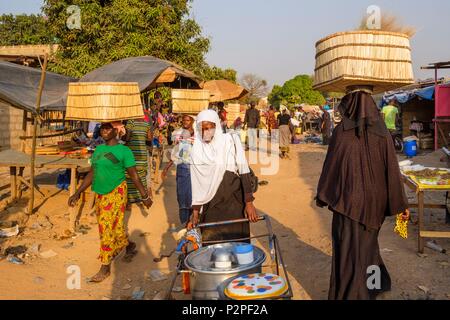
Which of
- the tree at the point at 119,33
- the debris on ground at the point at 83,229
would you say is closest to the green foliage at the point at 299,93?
the tree at the point at 119,33

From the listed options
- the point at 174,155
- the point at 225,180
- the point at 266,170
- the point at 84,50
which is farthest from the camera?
the point at 84,50

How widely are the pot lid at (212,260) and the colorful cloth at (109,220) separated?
6.60 ft

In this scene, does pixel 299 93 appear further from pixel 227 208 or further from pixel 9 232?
pixel 227 208

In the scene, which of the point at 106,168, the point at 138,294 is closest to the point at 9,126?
the point at 106,168

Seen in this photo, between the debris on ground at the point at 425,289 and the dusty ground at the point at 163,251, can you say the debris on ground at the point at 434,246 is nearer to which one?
the dusty ground at the point at 163,251

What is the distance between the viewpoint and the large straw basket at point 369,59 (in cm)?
336

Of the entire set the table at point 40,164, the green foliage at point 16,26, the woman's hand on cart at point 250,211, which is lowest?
the woman's hand on cart at point 250,211

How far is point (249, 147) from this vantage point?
57.6ft

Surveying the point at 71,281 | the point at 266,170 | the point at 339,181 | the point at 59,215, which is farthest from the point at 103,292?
the point at 266,170

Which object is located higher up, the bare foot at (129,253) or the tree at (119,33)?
the tree at (119,33)

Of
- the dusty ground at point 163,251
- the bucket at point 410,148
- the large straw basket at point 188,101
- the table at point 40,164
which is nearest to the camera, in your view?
the dusty ground at point 163,251

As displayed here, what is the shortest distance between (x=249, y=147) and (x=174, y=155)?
11.6 metres

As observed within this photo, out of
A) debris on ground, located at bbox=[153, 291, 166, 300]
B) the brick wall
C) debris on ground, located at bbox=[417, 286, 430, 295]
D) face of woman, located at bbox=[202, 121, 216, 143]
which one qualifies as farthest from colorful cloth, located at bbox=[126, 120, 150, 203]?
the brick wall

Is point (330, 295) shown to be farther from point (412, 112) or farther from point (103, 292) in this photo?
point (412, 112)
